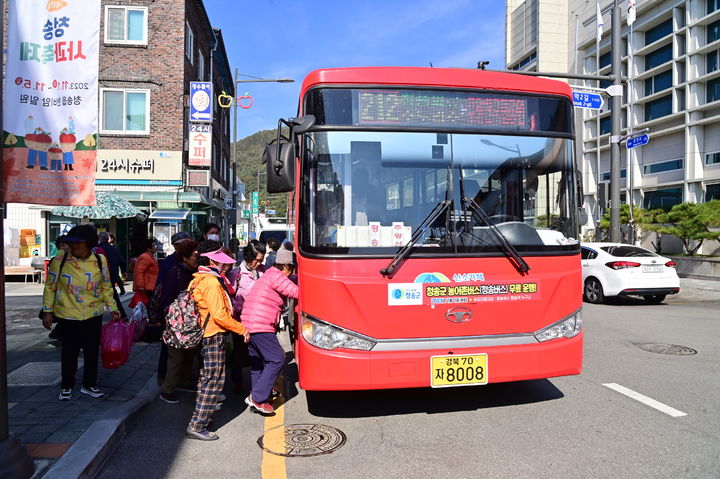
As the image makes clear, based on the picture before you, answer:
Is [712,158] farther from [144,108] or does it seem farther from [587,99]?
[144,108]

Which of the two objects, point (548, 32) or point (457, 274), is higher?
point (548, 32)

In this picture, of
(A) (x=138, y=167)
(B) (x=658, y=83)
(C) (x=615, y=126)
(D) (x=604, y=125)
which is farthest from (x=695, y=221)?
(D) (x=604, y=125)

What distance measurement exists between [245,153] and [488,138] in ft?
369

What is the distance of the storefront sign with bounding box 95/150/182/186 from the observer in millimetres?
19875

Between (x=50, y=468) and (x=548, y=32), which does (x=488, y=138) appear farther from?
(x=548, y=32)

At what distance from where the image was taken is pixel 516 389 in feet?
18.4

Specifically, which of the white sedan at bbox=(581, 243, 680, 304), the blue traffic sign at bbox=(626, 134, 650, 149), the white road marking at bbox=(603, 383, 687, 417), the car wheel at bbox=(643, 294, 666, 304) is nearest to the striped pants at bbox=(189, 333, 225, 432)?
the white road marking at bbox=(603, 383, 687, 417)

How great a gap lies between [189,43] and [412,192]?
20.6 metres

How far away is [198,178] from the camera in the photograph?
20.3 metres

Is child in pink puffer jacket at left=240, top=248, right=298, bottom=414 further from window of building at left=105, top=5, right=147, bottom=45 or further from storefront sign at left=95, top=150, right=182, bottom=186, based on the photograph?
window of building at left=105, top=5, right=147, bottom=45

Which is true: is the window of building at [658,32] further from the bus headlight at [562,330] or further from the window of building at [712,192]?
the bus headlight at [562,330]

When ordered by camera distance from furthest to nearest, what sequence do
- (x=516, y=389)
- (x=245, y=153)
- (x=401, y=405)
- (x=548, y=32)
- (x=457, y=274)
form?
(x=245, y=153), (x=548, y=32), (x=516, y=389), (x=401, y=405), (x=457, y=274)

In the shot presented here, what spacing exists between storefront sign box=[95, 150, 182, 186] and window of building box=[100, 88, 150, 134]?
91 cm

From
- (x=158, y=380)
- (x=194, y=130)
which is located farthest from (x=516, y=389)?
(x=194, y=130)
